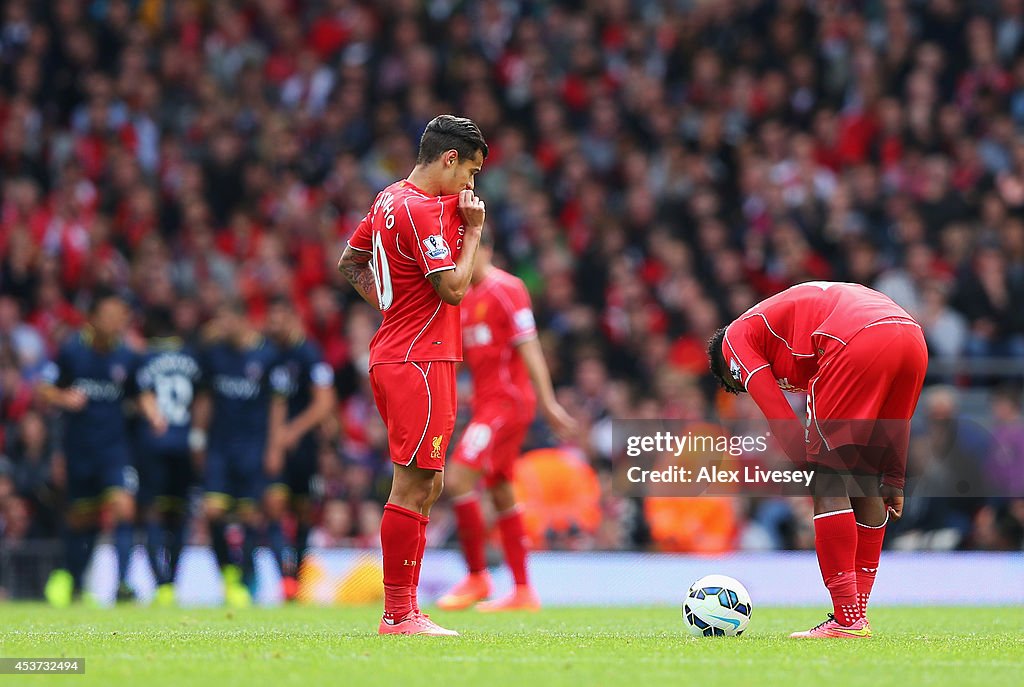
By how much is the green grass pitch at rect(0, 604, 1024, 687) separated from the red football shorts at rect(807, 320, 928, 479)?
1.00m

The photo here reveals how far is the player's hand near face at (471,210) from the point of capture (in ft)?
24.9

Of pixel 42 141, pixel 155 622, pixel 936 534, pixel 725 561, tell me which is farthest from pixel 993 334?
pixel 42 141

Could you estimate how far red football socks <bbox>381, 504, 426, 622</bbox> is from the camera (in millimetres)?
7566

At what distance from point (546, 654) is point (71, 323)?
11.3 m

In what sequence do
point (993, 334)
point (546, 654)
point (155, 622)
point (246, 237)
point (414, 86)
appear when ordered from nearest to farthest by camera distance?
point (546, 654)
point (155, 622)
point (993, 334)
point (246, 237)
point (414, 86)

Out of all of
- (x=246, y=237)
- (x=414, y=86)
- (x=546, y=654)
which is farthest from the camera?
(x=414, y=86)

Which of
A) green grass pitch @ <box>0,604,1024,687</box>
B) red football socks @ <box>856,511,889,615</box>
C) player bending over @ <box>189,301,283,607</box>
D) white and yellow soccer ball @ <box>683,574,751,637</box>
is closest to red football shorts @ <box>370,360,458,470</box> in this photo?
green grass pitch @ <box>0,604,1024,687</box>

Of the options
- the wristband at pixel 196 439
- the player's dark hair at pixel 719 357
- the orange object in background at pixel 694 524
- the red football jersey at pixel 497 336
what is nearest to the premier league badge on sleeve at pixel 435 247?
the player's dark hair at pixel 719 357

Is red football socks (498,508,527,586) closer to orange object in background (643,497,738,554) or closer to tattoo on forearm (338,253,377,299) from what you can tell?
orange object in background (643,497,738,554)

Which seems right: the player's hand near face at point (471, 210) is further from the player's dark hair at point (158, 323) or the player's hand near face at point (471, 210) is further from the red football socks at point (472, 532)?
the player's dark hair at point (158, 323)

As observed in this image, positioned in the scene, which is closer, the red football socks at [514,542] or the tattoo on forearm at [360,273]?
the tattoo on forearm at [360,273]

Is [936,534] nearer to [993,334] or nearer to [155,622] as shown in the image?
[993,334]

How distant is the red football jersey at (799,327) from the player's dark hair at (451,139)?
162cm

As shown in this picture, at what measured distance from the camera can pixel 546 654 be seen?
22.6ft
